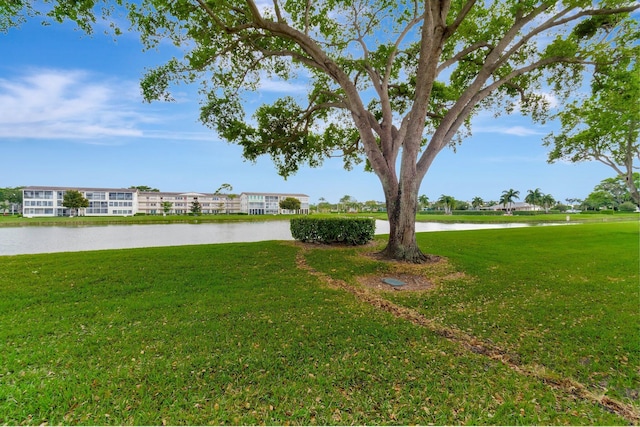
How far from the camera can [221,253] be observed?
917 centimetres

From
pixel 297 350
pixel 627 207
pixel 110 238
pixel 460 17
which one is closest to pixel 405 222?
pixel 460 17

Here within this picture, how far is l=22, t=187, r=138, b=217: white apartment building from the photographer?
2356 inches

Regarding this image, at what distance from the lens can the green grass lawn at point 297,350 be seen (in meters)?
2.39

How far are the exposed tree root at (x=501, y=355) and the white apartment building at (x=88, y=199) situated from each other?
77734 millimetres

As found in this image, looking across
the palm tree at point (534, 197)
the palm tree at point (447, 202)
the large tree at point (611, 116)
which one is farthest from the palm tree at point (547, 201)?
the large tree at point (611, 116)

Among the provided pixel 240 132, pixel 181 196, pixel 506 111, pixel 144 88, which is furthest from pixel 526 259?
pixel 181 196

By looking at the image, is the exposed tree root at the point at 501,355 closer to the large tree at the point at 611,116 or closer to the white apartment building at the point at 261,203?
the large tree at the point at 611,116

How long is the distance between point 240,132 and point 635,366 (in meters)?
11.2

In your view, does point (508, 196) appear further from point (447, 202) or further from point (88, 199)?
point (88, 199)

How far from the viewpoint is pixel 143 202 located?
255 feet

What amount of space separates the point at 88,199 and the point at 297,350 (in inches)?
3073

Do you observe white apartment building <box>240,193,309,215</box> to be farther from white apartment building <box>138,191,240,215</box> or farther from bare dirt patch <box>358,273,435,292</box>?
bare dirt patch <box>358,273,435,292</box>

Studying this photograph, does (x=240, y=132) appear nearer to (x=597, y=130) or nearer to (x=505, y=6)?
(x=505, y=6)

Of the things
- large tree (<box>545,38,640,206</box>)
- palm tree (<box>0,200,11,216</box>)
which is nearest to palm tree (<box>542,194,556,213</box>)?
large tree (<box>545,38,640,206</box>)
